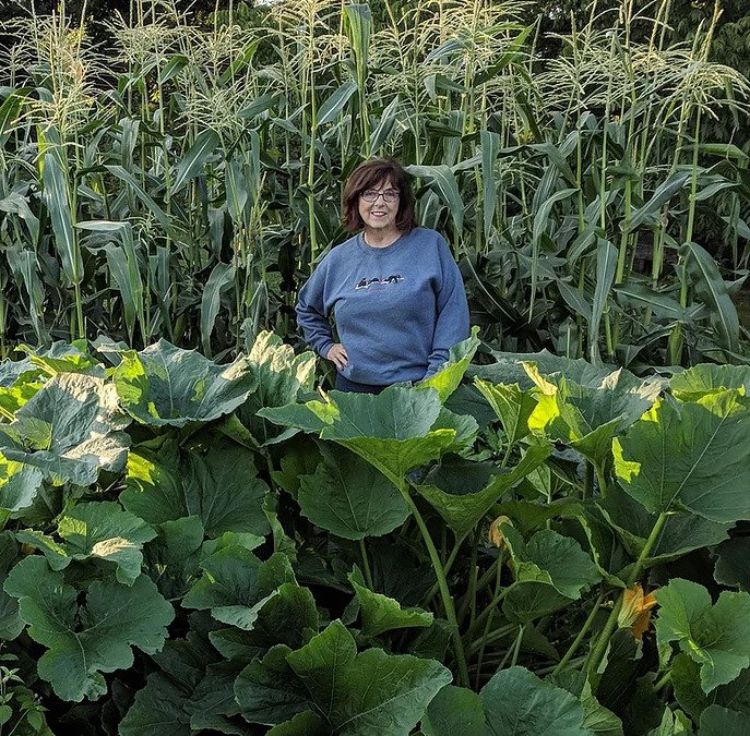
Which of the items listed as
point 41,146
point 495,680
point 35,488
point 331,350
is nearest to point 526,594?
point 495,680

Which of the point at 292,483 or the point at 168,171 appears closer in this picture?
the point at 292,483

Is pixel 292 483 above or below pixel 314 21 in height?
below

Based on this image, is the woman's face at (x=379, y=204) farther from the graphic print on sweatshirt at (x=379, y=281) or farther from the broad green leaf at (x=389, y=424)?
the broad green leaf at (x=389, y=424)

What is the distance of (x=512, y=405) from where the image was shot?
4.29 feet

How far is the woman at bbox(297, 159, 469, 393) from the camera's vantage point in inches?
115

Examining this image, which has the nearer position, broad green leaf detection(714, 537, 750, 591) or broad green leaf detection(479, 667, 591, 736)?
broad green leaf detection(479, 667, 591, 736)

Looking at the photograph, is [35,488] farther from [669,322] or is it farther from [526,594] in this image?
[669,322]

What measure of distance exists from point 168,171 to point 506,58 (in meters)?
1.47

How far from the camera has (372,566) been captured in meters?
1.44

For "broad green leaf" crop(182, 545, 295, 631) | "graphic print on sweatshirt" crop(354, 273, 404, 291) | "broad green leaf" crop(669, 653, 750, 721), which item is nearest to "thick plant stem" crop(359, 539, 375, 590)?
"broad green leaf" crop(182, 545, 295, 631)

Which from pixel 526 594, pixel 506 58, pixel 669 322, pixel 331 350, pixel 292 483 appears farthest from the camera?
pixel 669 322

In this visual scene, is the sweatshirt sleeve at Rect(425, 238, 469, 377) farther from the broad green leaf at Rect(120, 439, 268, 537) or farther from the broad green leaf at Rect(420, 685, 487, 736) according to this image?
the broad green leaf at Rect(420, 685, 487, 736)

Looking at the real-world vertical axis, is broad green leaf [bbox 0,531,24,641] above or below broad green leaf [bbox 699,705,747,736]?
below

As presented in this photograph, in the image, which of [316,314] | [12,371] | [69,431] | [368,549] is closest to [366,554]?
[368,549]
